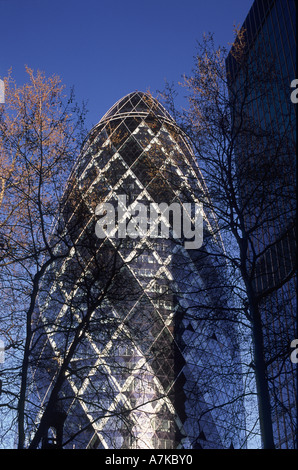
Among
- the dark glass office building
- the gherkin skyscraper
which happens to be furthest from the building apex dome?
the dark glass office building

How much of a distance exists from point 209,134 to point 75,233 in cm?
309

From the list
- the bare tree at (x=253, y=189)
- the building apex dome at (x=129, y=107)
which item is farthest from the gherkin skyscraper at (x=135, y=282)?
the building apex dome at (x=129, y=107)

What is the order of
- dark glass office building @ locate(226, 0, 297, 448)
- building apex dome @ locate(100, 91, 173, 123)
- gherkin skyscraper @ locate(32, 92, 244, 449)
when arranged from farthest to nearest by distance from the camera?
building apex dome @ locate(100, 91, 173, 123)
gherkin skyscraper @ locate(32, 92, 244, 449)
dark glass office building @ locate(226, 0, 297, 448)

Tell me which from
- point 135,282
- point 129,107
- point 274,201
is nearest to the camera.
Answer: point 274,201

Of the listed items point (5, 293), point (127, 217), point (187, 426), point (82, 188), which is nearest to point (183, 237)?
point (127, 217)

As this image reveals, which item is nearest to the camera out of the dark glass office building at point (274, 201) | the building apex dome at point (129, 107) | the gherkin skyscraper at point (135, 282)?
the dark glass office building at point (274, 201)

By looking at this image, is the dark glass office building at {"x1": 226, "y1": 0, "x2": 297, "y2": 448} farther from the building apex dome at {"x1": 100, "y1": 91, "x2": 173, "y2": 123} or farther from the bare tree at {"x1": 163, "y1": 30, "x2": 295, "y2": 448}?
the building apex dome at {"x1": 100, "y1": 91, "x2": 173, "y2": 123}

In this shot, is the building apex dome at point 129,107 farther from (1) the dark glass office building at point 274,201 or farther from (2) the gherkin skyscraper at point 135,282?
(1) the dark glass office building at point 274,201

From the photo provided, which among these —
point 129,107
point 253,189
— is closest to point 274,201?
point 253,189

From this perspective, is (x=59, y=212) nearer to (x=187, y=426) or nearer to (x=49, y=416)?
(x=49, y=416)

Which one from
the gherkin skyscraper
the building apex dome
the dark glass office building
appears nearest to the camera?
the dark glass office building

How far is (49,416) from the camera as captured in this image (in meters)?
7.97

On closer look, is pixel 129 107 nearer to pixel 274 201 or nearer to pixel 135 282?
pixel 135 282
